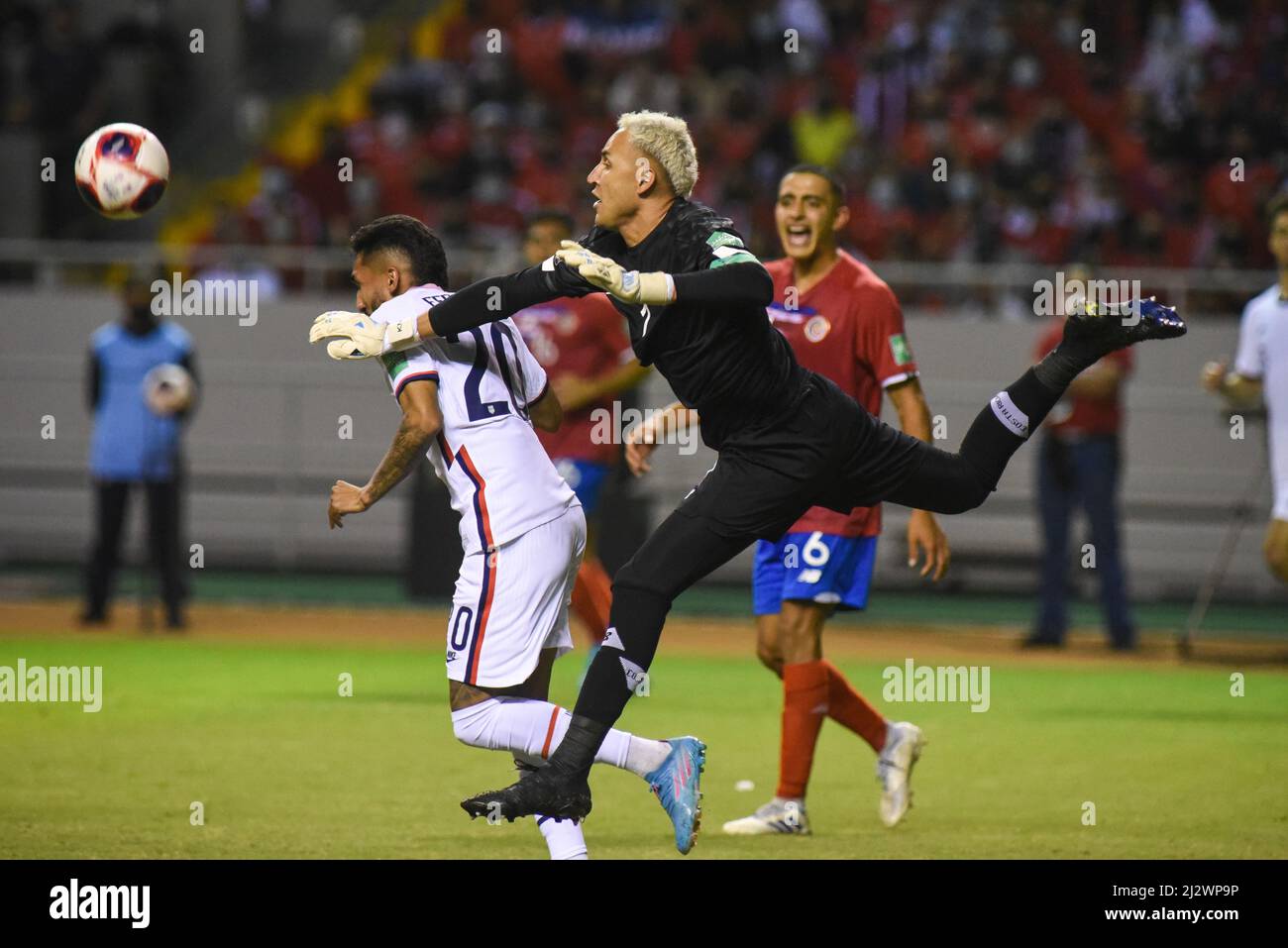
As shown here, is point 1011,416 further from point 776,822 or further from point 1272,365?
point 1272,365

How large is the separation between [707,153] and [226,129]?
720cm

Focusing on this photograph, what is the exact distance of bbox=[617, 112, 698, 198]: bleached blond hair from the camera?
21.0 ft

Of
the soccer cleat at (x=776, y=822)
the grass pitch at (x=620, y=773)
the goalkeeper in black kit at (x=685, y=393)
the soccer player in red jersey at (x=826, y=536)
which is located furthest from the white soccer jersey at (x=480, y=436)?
the soccer cleat at (x=776, y=822)

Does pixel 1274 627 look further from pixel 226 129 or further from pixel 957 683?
pixel 226 129

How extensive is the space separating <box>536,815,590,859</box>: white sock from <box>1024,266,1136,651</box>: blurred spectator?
893cm

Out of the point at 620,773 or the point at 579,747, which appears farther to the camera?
the point at 620,773

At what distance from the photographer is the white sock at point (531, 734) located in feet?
20.8

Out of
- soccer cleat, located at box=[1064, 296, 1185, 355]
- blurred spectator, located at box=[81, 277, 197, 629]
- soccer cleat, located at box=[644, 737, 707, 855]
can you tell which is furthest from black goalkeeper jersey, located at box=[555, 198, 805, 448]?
blurred spectator, located at box=[81, 277, 197, 629]

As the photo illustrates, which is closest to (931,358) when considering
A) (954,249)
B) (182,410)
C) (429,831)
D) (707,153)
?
(954,249)

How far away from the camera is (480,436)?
255 inches

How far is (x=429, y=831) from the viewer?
761cm

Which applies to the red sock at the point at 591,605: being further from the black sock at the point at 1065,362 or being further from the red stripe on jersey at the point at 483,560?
the red stripe on jersey at the point at 483,560

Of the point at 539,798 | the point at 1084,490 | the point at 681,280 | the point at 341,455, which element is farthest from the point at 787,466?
the point at 341,455

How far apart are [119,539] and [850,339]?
894 centimetres
